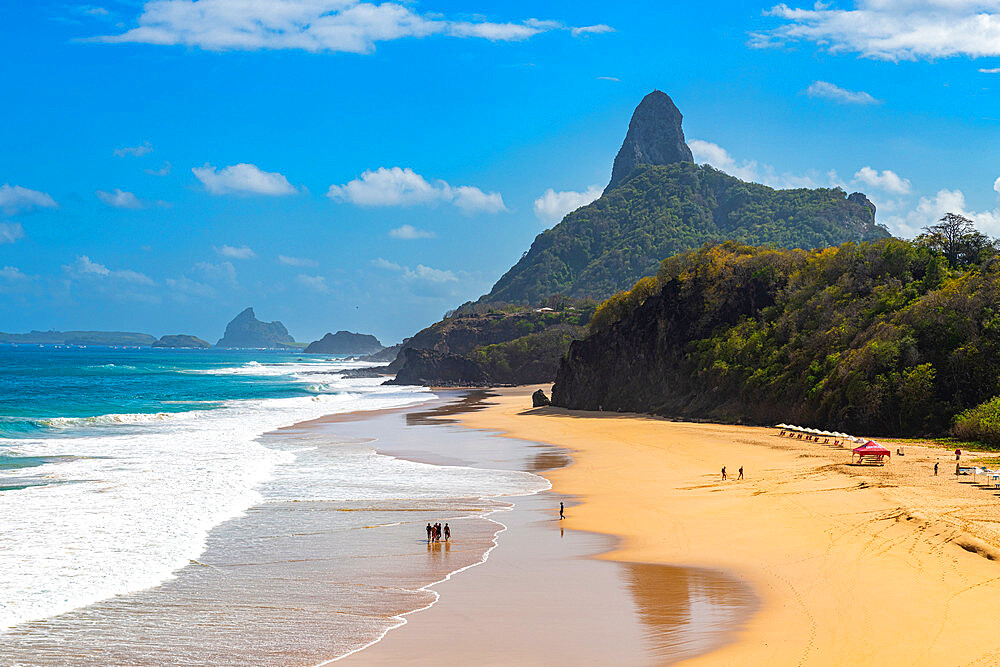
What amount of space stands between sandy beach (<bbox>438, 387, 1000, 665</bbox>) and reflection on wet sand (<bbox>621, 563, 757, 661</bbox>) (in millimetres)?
284

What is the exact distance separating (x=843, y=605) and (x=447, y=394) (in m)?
→ 80.0

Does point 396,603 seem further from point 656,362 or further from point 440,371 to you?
point 440,371

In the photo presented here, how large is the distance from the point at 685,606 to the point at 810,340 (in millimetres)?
32150

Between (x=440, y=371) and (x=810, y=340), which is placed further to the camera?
(x=440, y=371)

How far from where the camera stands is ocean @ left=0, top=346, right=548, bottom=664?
41.7 ft

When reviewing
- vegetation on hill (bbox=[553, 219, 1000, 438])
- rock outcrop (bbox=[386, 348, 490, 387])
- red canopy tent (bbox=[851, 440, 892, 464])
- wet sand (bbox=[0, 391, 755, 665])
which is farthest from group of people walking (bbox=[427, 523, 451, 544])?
rock outcrop (bbox=[386, 348, 490, 387])

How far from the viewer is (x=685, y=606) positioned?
13664 mm

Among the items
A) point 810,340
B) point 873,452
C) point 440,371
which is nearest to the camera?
point 873,452

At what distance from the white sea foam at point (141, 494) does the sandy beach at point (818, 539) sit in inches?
235

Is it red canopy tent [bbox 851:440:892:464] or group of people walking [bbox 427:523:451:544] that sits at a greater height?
red canopy tent [bbox 851:440:892:464]

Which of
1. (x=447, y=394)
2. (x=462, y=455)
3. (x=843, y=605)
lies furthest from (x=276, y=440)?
(x=447, y=394)

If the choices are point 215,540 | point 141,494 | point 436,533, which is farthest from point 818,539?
point 141,494

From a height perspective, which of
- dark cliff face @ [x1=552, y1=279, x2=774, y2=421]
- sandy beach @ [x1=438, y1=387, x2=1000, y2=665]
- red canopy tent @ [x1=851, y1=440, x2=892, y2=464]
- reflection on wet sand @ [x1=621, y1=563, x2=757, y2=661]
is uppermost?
dark cliff face @ [x1=552, y1=279, x2=774, y2=421]

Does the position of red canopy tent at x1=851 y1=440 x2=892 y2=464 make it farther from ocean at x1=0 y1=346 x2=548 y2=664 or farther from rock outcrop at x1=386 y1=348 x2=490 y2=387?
rock outcrop at x1=386 y1=348 x2=490 y2=387
